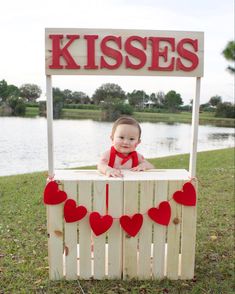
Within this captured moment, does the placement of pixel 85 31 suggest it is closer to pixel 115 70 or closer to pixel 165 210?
pixel 115 70

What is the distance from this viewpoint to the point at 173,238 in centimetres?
301

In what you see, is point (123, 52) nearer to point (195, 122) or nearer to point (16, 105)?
point (195, 122)

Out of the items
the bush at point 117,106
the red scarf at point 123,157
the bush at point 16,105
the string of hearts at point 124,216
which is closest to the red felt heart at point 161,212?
the string of hearts at point 124,216

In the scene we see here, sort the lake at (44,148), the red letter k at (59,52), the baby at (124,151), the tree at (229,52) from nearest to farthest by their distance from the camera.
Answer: the red letter k at (59,52), the baby at (124,151), the lake at (44,148), the tree at (229,52)

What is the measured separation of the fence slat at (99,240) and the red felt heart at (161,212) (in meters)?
0.39

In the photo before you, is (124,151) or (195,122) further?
(124,151)

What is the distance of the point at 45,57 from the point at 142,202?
135cm

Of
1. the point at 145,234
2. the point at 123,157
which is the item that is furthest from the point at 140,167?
the point at 145,234

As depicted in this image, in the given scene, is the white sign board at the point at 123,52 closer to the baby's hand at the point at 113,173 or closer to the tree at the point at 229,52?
the baby's hand at the point at 113,173

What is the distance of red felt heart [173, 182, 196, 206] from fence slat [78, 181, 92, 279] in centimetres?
70

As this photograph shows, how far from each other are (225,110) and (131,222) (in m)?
34.1

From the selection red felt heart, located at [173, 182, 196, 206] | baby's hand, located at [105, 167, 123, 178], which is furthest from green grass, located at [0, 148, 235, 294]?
baby's hand, located at [105, 167, 123, 178]

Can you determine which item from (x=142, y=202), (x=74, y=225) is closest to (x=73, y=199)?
(x=74, y=225)

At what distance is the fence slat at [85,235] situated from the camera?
2.85 meters
